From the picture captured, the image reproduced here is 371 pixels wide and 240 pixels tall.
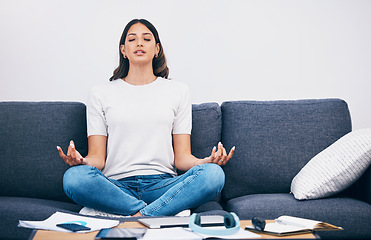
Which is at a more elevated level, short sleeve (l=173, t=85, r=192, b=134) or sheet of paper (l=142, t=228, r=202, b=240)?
short sleeve (l=173, t=85, r=192, b=134)

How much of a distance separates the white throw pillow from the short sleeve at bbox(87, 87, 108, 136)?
40.0 inches

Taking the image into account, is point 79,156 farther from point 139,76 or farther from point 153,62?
point 153,62

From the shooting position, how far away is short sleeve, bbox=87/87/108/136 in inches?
83.7

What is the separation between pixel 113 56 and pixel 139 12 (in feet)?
1.11

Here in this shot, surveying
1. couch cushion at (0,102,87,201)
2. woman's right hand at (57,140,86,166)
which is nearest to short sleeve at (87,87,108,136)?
couch cushion at (0,102,87,201)

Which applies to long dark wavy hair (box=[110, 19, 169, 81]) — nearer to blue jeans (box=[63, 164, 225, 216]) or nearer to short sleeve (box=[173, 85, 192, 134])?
short sleeve (box=[173, 85, 192, 134])

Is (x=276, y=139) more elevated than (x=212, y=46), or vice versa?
(x=212, y=46)

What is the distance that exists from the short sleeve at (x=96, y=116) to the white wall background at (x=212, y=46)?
55 centimetres

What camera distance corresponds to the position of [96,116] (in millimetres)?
2148

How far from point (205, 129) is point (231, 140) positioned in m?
0.15

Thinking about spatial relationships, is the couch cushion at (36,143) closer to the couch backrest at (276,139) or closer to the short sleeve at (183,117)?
the short sleeve at (183,117)

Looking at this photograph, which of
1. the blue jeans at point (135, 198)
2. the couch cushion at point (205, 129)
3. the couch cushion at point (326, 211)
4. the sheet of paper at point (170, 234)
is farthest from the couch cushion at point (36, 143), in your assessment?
the sheet of paper at point (170, 234)

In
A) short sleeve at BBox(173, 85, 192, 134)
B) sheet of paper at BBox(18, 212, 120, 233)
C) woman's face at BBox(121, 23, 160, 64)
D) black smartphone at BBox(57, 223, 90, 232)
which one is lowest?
sheet of paper at BBox(18, 212, 120, 233)

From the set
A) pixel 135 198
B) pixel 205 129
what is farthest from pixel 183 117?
pixel 135 198
